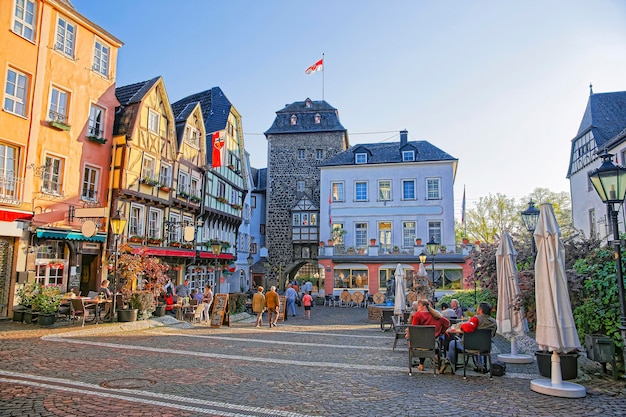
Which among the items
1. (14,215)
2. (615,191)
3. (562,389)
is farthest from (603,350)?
(14,215)

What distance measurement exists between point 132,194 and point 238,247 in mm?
17568

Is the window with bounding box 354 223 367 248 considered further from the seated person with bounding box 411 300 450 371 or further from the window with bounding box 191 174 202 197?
the seated person with bounding box 411 300 450 371

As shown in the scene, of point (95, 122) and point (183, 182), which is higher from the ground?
point (95, 122)

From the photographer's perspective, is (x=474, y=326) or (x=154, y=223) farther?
(x=154, y=223)

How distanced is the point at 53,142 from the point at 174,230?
29.3 feet

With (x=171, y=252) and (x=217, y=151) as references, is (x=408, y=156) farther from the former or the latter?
(x=171, y=252)

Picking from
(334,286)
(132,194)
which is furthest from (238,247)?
(132,194)

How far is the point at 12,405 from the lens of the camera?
5957 millimetres

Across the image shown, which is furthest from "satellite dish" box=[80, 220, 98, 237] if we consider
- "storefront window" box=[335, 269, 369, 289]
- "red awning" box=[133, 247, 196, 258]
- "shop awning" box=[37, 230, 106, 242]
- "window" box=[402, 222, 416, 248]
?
"window" box=[402, 222, 416, 248]

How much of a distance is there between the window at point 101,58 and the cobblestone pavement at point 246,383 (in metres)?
12.0

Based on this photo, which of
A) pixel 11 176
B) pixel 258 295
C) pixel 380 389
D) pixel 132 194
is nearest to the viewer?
pixel 380 389

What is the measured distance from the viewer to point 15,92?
52.2 ft

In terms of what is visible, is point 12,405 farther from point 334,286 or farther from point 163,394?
point 334,286

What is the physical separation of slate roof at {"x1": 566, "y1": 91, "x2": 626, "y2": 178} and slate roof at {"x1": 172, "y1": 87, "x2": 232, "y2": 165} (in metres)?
23.8
